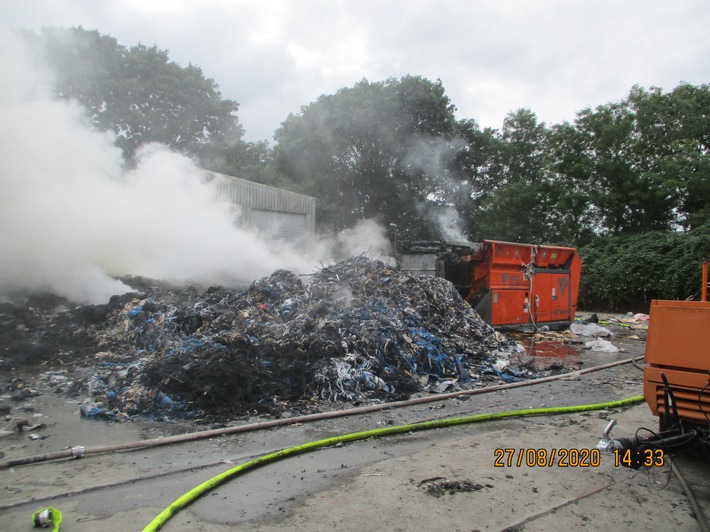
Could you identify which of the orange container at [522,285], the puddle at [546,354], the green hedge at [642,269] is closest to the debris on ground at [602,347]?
the puddle at [546,354]

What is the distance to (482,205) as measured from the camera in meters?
29.2

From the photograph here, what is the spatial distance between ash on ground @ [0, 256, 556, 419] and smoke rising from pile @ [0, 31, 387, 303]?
0.86 m

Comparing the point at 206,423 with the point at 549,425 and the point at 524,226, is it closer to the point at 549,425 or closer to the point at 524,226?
the point at 549,425

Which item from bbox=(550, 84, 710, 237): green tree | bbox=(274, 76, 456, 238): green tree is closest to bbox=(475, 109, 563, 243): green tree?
bbox=(550, 84, 710, 237): green tree

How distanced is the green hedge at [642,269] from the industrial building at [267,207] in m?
11.9

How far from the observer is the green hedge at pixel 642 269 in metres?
17.2

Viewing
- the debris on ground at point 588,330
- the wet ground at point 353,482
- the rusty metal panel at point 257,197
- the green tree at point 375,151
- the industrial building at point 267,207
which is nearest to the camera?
the wet ground at point 353,482

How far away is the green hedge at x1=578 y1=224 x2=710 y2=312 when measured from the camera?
1720cm

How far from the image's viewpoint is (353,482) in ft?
12.1

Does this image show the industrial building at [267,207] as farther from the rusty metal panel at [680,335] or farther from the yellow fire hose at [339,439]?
the rusty metal panel at [680,335]

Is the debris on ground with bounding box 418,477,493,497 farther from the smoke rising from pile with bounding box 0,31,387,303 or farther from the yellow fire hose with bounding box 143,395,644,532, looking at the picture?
the smoke rising from pile with bounding box 0,31,387,303

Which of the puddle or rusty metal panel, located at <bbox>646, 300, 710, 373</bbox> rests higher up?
rusty metal panel, located at <bbox>646, 300, 710, 373</bbox>

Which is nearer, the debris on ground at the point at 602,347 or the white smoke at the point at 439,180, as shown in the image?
the debris on ground at the point at 602,347

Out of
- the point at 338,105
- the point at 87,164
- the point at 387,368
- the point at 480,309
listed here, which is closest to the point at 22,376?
the point at 387,368
